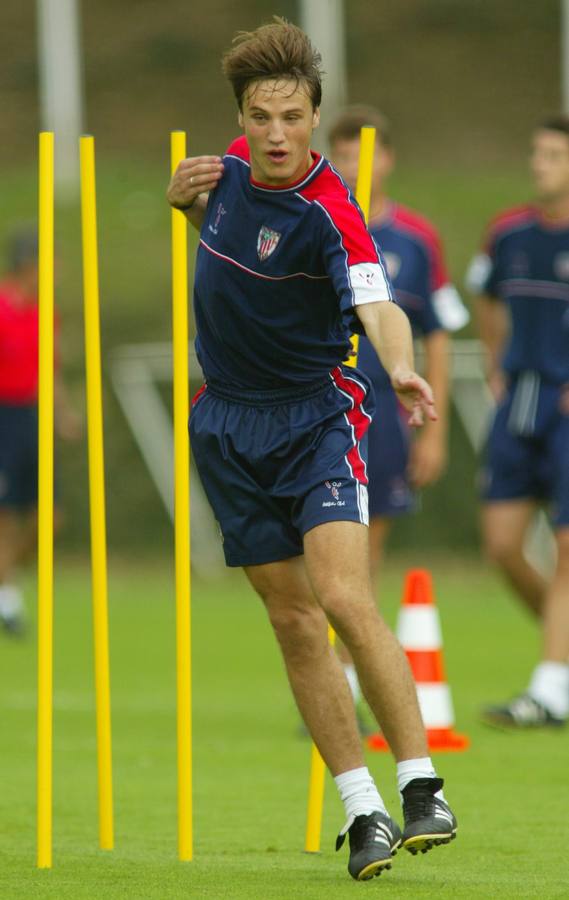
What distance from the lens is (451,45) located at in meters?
33.0

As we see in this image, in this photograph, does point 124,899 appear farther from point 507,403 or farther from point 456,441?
point 456,441

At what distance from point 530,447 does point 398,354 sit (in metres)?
4.40

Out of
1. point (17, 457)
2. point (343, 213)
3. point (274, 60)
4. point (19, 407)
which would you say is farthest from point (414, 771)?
point (19, 407)

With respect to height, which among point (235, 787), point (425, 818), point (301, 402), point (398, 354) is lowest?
point (235, 787)

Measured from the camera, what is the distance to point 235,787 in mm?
6840

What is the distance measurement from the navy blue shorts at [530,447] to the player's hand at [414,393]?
162 inches

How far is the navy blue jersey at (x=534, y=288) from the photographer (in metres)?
8.90

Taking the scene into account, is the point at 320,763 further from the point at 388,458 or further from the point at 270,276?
the point at 388,458

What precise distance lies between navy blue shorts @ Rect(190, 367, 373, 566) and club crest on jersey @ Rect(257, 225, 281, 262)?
15.5 inches

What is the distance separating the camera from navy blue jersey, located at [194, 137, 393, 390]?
197 inches

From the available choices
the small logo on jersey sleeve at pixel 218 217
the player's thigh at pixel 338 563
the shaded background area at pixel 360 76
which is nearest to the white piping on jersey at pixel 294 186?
the small logo on jersey sleeve at pixel 218 217

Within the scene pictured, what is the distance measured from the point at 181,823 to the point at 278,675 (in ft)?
18.9

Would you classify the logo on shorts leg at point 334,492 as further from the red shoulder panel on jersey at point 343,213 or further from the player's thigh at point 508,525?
the player's thigh at point 508,525

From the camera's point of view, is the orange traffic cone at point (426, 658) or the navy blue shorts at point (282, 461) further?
the orange traffic cone at point (426, 658)
